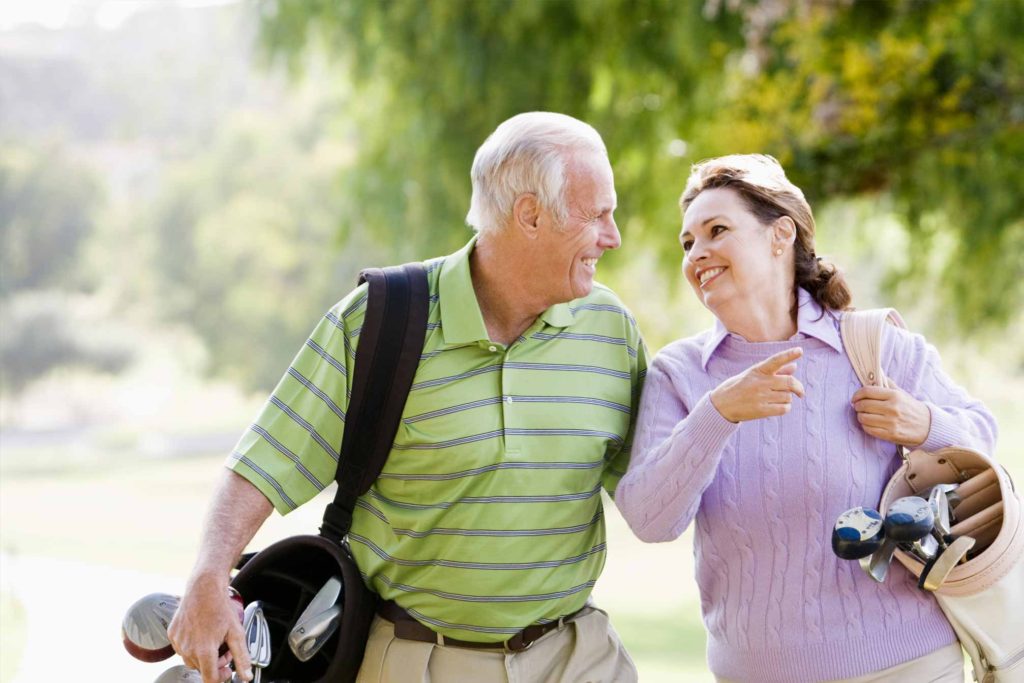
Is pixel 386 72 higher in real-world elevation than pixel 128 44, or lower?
lower

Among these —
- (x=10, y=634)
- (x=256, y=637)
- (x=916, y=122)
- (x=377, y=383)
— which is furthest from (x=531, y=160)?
(x=10, y=634)

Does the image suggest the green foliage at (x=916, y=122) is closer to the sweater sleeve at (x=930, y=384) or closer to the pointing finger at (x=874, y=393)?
the sweater sleeve at (x=930, y=384)

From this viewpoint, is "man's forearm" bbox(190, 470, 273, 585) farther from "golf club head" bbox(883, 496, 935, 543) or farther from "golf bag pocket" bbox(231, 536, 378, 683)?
"golf club head" bbox(883, 496, 935, 543)

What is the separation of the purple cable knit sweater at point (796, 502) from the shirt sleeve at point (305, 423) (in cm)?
49

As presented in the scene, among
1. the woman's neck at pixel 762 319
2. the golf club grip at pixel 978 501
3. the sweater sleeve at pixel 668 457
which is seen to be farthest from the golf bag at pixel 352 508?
the golf club grip at pixel 978 501

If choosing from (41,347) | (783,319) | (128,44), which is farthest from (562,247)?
(128,44)

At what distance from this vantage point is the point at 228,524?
6.60 ft

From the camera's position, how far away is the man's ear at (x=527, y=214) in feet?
7.01

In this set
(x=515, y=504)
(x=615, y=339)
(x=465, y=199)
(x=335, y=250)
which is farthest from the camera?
(x=335, y=250)

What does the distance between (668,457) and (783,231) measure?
0.46 m

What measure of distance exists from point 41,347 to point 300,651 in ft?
109

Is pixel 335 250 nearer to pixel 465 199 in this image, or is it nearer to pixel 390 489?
pixel 465 199

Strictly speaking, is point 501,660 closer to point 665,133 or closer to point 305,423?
point 305,423

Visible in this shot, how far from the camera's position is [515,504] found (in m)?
2.07
